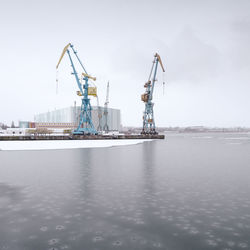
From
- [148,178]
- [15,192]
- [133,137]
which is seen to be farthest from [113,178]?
[133,137]

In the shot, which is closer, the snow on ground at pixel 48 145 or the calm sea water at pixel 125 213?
the calm sea water at pixel 125 213

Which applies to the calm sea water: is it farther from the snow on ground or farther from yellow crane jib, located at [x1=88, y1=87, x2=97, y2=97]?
yellow crane jib, located at [x1=88, y1=87, x2=97, y2=97]

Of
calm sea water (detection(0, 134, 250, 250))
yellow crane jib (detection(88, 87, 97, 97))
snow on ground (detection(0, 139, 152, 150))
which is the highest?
yellow crane jib (detection(88, 87, 97, 97))

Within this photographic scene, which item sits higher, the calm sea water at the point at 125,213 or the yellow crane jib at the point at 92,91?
the yellow crane jib at the point at 92,91

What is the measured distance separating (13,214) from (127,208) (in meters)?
4.10

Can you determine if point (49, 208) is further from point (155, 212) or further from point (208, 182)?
→ point (208, 182)

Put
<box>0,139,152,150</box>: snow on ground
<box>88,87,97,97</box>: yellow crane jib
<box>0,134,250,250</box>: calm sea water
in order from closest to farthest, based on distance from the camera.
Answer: <box>0,134,250,250</box>: calm sea water, <box>0,139,152,150</box>: snow on ground, <box>88,87,97,97</box>: yellow crane jib

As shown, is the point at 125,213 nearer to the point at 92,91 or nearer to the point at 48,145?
the point at 48,145

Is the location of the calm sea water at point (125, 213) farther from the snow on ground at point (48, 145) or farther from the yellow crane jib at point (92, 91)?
the yellow crane jib at point (92, 91)

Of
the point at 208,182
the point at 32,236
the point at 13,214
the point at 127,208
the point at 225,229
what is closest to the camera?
the point at 32,236

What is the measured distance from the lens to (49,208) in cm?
866

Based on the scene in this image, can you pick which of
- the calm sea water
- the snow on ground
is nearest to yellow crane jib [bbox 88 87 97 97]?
the snow on ground

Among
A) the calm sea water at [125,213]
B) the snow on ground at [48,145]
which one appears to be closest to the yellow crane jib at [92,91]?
the snow on ground at [48,145]

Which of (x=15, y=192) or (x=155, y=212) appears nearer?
(x=155, y=212)
